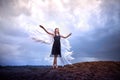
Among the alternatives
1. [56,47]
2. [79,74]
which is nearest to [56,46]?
[56,47]

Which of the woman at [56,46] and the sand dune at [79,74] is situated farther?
the woman at [56,46]

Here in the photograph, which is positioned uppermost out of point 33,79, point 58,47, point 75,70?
point 58,47

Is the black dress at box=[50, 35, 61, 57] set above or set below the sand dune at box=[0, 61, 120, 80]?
above

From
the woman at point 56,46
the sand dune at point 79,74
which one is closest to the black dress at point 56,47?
the woman at point 56,46

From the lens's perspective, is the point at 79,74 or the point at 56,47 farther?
the point at 56,47

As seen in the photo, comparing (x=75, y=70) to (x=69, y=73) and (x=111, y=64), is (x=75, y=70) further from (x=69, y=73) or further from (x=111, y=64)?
(x=111, y=64)

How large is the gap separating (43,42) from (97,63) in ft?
11.2

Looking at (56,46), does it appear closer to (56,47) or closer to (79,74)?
(56,47)

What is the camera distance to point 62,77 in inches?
354

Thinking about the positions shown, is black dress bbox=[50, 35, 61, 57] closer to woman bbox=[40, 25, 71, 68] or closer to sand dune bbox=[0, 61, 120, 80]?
woman bbox=[40, 25, 71, 68]

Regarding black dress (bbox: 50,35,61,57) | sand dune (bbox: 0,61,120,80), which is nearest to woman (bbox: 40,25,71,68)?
black dress (bbox: 50,35,61,57)

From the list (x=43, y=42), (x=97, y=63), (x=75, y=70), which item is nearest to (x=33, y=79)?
(x=75, y=70)

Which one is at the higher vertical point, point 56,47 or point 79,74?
point 56,47

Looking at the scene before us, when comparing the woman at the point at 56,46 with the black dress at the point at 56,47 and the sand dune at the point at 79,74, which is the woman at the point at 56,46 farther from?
the sand dune at the point at 79,74
